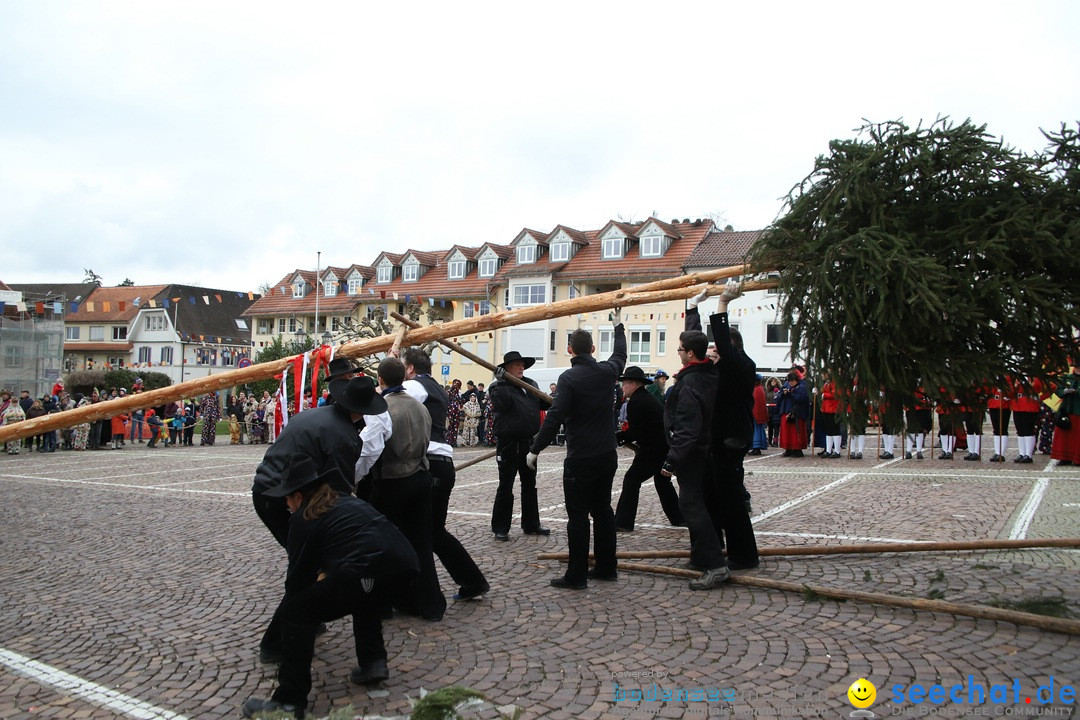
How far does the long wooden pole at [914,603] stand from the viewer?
5.03 m

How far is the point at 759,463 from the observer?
16.9 metres

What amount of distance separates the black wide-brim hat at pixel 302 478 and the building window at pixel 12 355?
109 ft

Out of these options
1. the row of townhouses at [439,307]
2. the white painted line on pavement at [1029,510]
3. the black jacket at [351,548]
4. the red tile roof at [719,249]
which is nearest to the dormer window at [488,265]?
the row of townhouses at [439,307]

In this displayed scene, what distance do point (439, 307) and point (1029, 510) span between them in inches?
1739

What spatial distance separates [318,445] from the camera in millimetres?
5152

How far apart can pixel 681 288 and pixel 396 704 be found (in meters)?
3.98

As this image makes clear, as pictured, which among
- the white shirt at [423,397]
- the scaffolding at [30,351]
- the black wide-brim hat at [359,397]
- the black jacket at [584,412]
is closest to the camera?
the black wide-brim hat at [359,397]

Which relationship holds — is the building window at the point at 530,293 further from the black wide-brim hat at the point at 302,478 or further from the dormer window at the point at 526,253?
the black wide-brim hat at the point at 302,478

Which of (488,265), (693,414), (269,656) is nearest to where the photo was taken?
(269,656)

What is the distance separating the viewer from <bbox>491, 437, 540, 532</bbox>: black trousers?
880 centimetres

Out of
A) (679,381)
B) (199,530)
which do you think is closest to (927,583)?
(679,381)

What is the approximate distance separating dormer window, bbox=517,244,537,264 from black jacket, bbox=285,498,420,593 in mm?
52352

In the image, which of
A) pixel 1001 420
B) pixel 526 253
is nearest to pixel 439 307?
pixel 526 253

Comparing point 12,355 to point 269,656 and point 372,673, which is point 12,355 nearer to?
point 269,656
